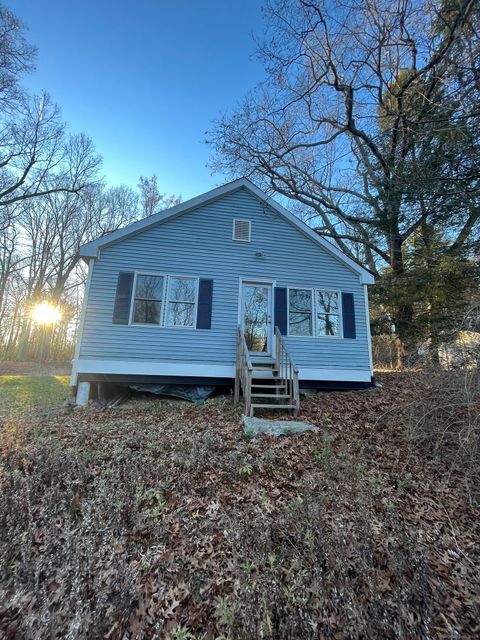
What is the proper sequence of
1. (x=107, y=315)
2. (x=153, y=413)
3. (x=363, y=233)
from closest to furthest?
(x=153, y=413) → (x=107, y=315) → (x=363, y=233)

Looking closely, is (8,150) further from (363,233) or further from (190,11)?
(363,233)

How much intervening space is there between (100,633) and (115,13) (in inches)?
511

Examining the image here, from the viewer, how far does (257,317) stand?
8.58 m

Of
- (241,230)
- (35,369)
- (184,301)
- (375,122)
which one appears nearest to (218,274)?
(184,301)

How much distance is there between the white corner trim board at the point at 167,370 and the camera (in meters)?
7.33

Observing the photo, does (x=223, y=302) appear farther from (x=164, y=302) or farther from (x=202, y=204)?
(x=202, y=204)

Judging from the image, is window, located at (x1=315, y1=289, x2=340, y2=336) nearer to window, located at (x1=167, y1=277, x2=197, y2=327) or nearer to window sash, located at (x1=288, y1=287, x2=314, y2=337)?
window sash, located at (x1=288, y1=287, x2=314, y2=337)

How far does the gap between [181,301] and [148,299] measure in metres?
0.87

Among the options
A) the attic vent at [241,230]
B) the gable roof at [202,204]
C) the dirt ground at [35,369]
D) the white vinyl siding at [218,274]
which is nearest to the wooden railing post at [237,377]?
the white vinyl siding at [218,274]

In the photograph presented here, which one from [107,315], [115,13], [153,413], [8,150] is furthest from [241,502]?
[8,150]

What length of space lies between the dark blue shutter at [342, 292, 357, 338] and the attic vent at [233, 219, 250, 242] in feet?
11.2

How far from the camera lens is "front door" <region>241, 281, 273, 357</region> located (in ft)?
27.7

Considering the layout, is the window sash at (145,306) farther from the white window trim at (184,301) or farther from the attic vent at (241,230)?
the attic vent at (241,230)

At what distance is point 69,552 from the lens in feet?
9.38
